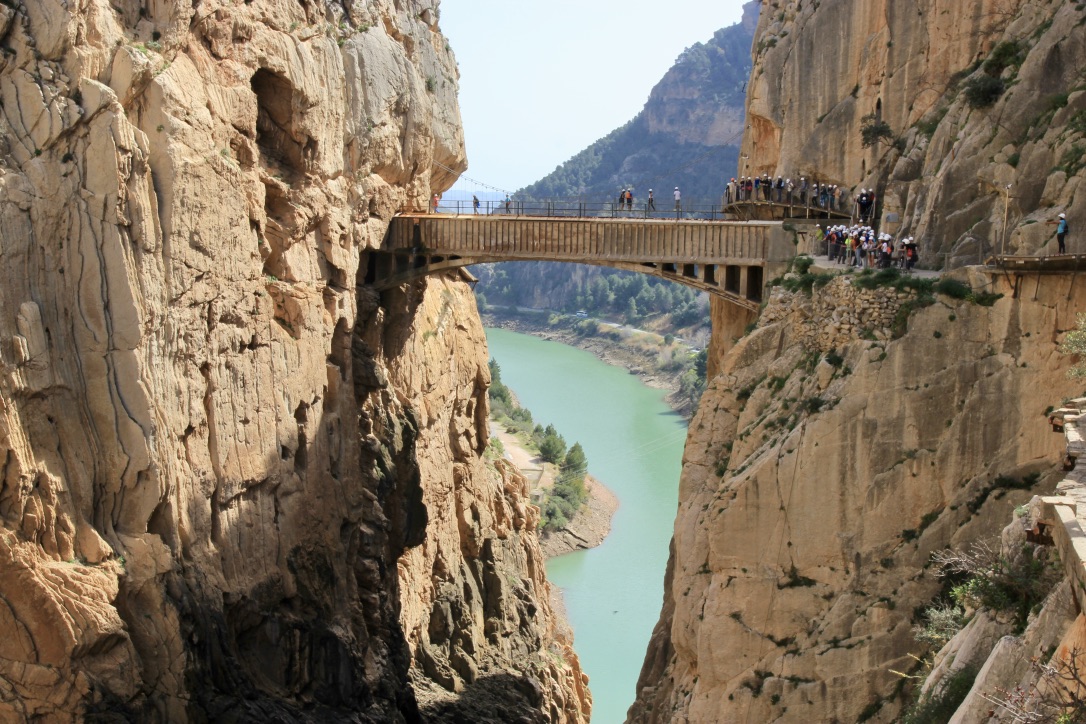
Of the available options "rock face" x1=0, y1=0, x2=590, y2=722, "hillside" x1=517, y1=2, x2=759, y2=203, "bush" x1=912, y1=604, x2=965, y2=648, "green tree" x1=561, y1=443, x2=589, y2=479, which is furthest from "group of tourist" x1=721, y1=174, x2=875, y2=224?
"hillside" x1=517, y1=2, x2=759, y2=203

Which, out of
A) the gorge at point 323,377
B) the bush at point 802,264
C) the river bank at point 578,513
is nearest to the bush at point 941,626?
the gorge at point 323,377

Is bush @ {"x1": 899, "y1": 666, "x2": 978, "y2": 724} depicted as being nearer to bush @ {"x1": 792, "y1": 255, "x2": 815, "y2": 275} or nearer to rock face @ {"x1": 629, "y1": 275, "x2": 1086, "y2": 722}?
rock face @ {"x1": 629, "y1": 275, "x2": 1086, "y2": 722}

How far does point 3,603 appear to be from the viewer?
1970cm

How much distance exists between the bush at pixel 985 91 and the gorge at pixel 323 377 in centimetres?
7

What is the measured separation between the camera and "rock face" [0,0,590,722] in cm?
2025

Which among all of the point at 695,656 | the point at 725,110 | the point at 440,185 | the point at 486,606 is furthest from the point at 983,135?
the point at 725,110

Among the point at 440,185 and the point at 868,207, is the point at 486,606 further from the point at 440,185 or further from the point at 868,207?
the point at 868,207

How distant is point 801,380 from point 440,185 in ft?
52.1

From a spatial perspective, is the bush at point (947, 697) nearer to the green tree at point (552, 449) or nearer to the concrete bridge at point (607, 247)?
the concrete bridge at point (607, 247)

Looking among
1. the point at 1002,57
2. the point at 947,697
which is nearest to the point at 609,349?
the point at 1002,57

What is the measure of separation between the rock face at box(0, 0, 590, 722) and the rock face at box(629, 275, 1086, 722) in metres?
8.84

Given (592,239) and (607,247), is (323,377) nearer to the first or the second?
(592,239)

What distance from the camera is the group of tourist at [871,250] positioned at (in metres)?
22.1

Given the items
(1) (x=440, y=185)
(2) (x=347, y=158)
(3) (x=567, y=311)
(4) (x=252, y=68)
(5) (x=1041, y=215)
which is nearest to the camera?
(5) (x=1041, y=215)
